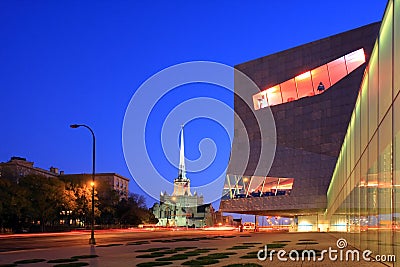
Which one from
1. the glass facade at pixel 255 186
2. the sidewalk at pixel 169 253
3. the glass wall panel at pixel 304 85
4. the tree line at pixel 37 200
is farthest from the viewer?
the tree line at pixel 37 200

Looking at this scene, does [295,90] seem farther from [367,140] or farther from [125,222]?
[125,222]

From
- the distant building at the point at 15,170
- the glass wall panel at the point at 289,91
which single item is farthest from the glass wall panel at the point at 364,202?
the distant building at the point at 15,170

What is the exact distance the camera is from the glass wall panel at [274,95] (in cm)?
7944

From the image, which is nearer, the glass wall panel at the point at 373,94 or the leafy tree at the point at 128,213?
the glass wall panel at the point at 373,94

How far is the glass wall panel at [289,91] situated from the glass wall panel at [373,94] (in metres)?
59.7

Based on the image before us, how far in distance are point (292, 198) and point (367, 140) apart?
55435 millimetres

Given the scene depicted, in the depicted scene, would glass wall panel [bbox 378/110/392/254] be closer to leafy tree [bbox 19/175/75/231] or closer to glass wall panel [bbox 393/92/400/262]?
glass wall panel [bbox 393/92/400/262]

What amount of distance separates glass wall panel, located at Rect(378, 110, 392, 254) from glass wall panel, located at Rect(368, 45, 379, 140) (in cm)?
134

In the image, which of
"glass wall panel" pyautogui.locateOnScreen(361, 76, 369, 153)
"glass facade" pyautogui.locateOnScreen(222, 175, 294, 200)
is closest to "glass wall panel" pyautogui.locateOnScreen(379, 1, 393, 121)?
"glass wall panel" pyautogui.locateOnScreen(361, 76, 369, 153)

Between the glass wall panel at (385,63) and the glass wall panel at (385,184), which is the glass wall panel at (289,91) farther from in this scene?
the glass wall panel at (385,63)

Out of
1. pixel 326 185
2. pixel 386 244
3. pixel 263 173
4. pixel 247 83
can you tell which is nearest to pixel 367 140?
pixel 386 244

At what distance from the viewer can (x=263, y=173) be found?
254 ft

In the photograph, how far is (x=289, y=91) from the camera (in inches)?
3071

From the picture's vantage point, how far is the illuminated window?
6956cm
